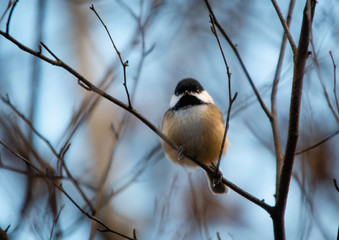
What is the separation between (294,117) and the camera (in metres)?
2.53

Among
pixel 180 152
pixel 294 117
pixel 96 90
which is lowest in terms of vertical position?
pixel 96 90

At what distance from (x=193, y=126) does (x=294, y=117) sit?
4.66 ft

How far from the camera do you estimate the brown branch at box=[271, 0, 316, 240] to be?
7.77 feet

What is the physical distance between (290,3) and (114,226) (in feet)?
13.6

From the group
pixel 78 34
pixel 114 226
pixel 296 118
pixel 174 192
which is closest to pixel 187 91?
pixel 174 192

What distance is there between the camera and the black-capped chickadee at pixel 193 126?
3812mm

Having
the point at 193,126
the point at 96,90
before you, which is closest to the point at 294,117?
the point at 96,90

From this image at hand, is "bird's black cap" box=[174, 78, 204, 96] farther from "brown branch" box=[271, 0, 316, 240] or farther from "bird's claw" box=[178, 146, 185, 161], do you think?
"brown branch" box=[271, 0, 316, 240]

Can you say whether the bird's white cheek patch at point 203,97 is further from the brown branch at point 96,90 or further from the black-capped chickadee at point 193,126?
the brown branch at point 96,90

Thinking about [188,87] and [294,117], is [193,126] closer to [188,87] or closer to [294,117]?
[188,87]

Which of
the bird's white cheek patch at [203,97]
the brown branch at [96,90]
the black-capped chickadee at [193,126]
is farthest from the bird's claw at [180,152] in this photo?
the brown branch at [96,90]

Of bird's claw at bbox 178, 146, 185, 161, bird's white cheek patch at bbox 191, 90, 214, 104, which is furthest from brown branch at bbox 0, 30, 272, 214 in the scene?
bird's white cheek patch at bbox 191, 90, 214, 104

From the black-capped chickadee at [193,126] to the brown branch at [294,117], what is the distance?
1178mm

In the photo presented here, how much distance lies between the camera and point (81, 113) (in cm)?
351
